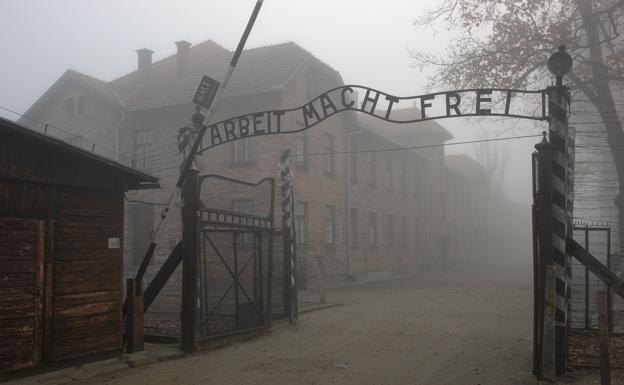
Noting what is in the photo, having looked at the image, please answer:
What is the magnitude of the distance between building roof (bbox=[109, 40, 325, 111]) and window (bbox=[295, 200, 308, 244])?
5052 millimetres

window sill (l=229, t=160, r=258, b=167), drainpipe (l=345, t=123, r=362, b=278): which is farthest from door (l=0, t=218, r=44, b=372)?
A: drainpipe (l=345, t=123, r=362, b=278)

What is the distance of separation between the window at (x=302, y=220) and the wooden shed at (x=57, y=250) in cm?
1582

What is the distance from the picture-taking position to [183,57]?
27.7 metres

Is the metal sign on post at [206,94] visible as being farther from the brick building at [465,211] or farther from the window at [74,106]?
the brick building at [465,211]

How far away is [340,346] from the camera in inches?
403

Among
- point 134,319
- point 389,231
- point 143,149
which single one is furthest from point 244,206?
point 134,319

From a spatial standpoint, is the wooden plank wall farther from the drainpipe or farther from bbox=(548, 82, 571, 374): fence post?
the drainpipe

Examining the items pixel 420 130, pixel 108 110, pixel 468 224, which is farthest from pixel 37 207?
pixel 468 224

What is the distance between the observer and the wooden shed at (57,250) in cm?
755

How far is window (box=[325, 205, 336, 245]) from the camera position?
27.3m

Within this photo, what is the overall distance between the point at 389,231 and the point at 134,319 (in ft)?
87.3

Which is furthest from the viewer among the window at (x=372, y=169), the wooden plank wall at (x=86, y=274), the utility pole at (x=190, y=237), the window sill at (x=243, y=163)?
the window at (x=372, y=169)

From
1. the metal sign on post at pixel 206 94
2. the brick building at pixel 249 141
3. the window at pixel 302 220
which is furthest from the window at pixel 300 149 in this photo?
the metal sign on post at pixel 206 94

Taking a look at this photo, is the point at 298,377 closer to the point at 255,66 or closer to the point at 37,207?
the point at 37,207
